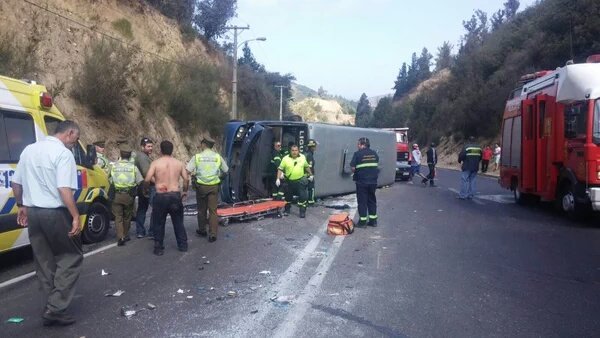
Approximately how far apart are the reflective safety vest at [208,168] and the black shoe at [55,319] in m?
4.48

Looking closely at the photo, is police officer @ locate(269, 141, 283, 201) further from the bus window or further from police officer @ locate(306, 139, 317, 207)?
the bus window

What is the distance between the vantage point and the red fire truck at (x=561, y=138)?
10328 mm

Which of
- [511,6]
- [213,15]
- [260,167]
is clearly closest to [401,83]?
[511,6]

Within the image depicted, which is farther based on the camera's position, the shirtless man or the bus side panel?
the bus side panel

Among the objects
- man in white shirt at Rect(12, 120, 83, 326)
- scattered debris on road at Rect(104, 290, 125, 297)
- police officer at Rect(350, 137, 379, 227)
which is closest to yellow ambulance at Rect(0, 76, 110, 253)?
scattered debris on road at Rect(104, 290, 125, 297)

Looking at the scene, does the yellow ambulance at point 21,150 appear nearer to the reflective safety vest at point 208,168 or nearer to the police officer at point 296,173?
the reflective safety vest at point 208,168

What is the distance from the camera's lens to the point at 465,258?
7.87m

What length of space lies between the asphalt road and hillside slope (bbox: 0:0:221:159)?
13.6 m

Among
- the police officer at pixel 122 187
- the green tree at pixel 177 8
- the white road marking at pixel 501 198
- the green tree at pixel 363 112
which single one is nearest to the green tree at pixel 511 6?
the green tree at pixel 363 112

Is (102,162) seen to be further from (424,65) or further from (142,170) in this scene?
(424,65)

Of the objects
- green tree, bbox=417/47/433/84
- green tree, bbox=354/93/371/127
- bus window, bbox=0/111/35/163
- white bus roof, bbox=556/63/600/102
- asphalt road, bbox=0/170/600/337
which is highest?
green tree, bbox=417/47/433/84

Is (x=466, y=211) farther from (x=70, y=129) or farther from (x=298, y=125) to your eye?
(x=70, y=129)

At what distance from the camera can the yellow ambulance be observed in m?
7.02

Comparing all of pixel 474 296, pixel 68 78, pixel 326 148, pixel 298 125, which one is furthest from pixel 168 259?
pixel 68 78
